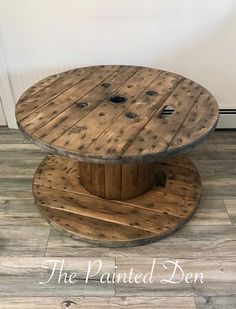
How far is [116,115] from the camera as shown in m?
1.33

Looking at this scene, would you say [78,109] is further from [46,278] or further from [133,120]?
[46,278]

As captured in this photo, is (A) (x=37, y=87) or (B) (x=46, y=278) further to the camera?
(A) (x=37, y=87)

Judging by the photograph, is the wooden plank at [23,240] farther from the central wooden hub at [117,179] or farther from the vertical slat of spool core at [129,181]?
the vertical slat of spool core at [129,181]

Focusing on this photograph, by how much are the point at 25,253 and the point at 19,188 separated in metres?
0.48

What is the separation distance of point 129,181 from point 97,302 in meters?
0.58

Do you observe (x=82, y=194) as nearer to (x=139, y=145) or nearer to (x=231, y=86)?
(x=139, y=145)

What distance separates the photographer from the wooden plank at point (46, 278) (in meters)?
1.24

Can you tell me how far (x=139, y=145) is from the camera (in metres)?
1.16

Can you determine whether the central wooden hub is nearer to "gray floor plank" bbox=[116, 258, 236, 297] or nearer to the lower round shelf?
the lower round shelf

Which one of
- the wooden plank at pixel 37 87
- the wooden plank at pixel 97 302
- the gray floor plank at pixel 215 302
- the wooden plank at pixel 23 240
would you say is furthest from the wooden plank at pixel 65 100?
the gray floor plank at pixel 215 302

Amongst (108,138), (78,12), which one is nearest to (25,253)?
(108,138)

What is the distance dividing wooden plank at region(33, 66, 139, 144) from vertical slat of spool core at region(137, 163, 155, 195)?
406 mm

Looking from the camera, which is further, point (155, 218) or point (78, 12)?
point (78, 12)

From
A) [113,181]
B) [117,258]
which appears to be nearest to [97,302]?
[117,258]
